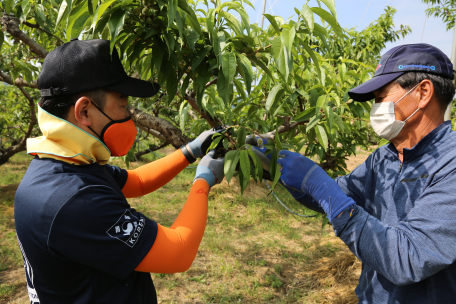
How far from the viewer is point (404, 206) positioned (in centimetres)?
116

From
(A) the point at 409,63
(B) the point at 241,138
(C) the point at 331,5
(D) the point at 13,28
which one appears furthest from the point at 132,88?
(D) the point at 13,28

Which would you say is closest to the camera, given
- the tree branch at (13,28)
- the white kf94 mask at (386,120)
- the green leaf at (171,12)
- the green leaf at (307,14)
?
the green leaf at (171,12)

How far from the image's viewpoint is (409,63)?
1.19 meters

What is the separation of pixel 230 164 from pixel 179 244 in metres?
0.39

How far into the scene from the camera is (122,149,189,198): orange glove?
1.67 m

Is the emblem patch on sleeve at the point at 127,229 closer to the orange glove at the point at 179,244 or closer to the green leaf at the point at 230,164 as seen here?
the orange glove at the point at 179,244

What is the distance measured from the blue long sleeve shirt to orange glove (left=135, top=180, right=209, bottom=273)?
0.56m

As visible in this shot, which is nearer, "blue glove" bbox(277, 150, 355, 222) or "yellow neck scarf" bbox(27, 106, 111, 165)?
"yellow neck scarf" bbox(27, 106, 111, 165)

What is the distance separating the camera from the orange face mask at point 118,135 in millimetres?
1175

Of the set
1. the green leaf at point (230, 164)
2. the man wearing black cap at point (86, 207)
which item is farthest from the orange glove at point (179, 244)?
the green leaf at point (230, 164)

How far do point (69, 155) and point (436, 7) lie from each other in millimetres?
7818

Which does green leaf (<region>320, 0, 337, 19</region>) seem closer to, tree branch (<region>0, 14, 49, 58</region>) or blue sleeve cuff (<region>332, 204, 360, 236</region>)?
blue sleeve cuff (<region>332, 204, 360, 236</region>)

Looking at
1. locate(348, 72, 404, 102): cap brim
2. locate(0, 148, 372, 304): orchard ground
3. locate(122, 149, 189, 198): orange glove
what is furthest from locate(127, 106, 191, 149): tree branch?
locate(0, 148, 372, 304): orchard ground

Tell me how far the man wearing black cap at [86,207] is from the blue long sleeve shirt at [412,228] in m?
0.66
